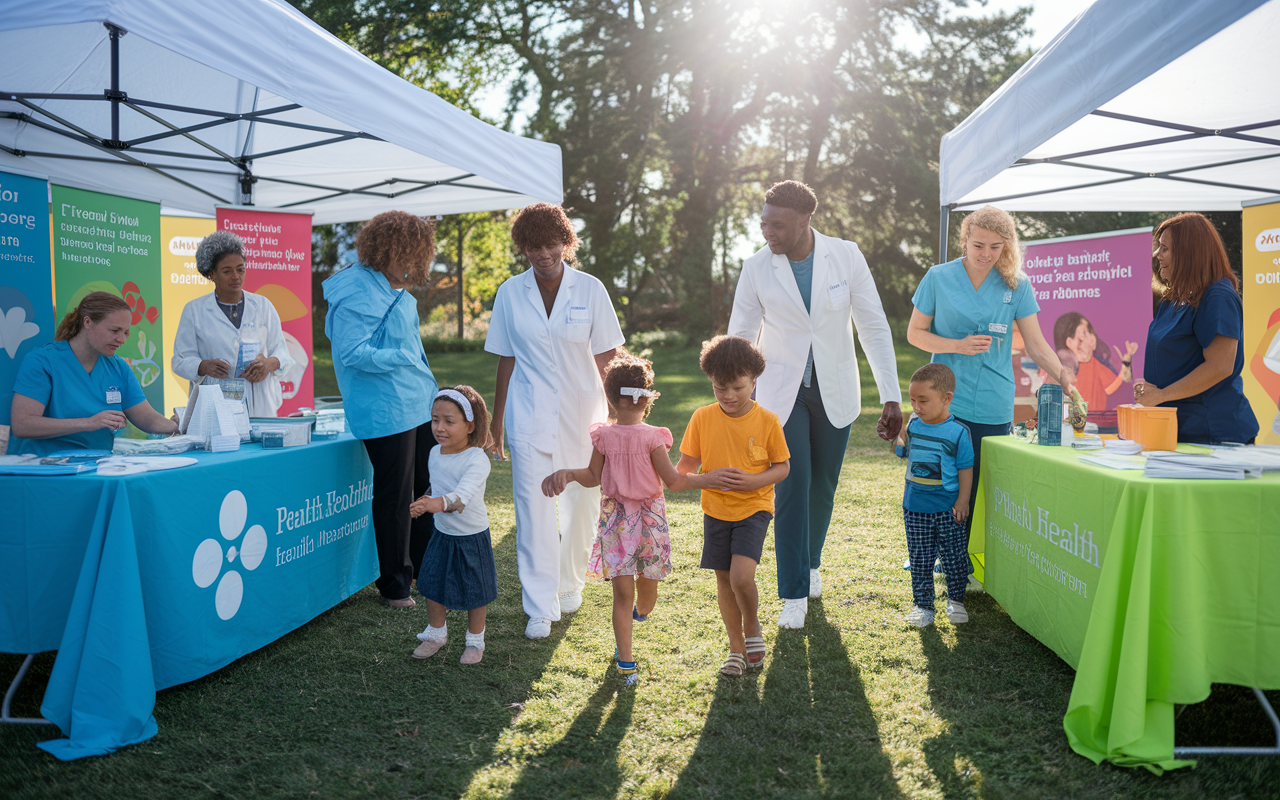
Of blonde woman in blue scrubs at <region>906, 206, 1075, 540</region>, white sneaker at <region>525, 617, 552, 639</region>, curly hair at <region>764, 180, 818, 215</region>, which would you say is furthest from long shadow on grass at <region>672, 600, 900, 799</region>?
curly hair at <region>764, 180, 818, 215</region>

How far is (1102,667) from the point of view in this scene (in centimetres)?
246

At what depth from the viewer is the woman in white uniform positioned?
3.72 m

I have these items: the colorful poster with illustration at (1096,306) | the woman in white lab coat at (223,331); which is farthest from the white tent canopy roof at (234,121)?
the colorful poster with illustration at (1096,306)

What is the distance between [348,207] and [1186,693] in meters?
6.28

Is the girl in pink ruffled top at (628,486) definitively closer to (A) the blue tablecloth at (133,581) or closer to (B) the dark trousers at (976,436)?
(A) the blue tablecloth at (133,581)

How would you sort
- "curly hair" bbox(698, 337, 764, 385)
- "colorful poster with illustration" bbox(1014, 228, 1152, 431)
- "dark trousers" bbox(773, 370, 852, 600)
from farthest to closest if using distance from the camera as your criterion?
"colorful poster with illustration" bbox(1014, 228, 1152, 431)
"dark trousers" bbox(773, 370, 852, 600)
"curly hair" bbox(698, 337, 764, 385)

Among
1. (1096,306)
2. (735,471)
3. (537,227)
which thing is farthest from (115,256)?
(1096,306)

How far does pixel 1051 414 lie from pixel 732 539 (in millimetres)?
1412

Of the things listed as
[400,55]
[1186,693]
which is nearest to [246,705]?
[1186,693]

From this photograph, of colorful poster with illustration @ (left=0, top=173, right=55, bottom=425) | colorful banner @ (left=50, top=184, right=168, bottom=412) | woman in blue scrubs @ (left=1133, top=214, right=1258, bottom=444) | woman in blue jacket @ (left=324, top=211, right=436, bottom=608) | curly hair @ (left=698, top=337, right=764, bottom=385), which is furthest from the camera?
colorful banner @ (left=50, top=184, right=168, bottom=412)

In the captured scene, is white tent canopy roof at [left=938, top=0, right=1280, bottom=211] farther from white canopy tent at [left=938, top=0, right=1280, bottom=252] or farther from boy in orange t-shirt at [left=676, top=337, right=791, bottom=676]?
boy in orange t-shirt at [left=676, top=337, right=791, bottom=676]

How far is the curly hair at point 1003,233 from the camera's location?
383 cm

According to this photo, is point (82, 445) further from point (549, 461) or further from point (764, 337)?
point (764, 337)

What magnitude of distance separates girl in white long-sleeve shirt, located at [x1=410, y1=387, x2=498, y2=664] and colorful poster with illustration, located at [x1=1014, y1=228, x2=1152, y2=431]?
5.95 meters
